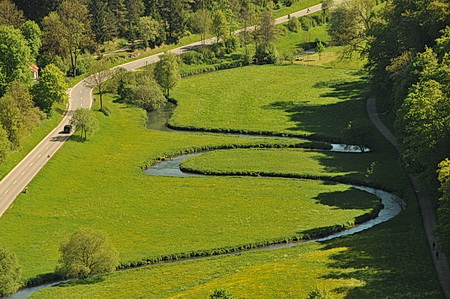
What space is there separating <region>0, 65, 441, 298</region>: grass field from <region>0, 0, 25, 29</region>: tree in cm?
3852

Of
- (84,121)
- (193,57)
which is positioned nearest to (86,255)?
(84,121)

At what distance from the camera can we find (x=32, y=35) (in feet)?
544

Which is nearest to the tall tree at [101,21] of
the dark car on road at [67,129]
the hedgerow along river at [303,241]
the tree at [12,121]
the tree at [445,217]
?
the hedgerow along river at [303,241]

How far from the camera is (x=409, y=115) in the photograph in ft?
327

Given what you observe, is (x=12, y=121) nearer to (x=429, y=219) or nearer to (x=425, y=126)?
(x=425, y=126)

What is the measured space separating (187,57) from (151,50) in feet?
39.3

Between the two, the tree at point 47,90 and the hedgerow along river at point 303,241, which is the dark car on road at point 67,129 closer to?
the tree at point 47,90

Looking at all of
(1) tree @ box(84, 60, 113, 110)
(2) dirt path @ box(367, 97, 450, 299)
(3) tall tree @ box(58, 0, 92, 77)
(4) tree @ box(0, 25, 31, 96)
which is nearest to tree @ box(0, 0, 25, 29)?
(3) tall tree @ box(58, 0, 92, 77)

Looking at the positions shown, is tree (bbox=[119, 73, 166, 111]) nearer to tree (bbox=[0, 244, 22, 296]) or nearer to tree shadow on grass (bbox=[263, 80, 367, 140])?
tree shadow on grass (bbox=[263, 80, 367, 140])

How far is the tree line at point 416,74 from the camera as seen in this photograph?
87938mm

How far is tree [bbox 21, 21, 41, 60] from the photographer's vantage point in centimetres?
16511

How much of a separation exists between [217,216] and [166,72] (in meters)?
69.5

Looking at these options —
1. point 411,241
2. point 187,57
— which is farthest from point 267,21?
point 411,241

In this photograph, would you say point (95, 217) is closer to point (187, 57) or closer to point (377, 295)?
point (377, 295)
